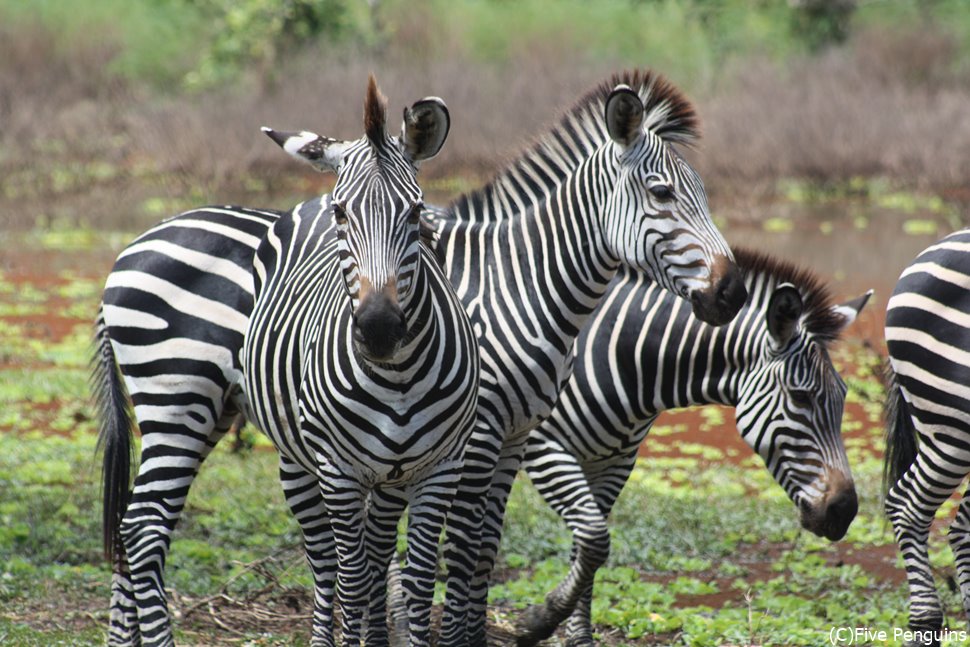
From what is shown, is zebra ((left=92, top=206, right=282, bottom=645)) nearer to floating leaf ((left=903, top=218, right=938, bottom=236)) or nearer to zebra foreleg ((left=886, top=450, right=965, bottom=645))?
zebra foreleg ((left=886, top=450, right=965, bottom=645))

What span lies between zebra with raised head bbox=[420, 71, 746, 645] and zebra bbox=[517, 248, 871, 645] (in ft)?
1.83

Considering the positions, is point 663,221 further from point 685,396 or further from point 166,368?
point 166,368

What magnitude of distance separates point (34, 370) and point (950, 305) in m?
8.99

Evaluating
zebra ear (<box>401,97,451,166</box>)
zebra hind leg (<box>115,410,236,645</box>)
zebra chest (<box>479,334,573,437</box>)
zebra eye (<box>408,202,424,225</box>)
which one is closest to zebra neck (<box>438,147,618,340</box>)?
zebra chest (<box>479,334,573,437</box>)

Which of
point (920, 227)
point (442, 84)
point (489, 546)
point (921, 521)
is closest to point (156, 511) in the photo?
point (489, 546)

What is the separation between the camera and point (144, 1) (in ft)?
112

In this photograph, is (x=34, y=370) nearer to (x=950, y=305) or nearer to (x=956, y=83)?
(x=950, y=305)

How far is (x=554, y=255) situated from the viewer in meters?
5.03

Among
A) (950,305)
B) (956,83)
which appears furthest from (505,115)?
(950,305)

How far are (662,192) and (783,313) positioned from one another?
3.34 feet

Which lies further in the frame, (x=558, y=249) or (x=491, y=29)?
(x=491, y=29)

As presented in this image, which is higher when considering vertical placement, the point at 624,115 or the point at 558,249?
the point at 624,115

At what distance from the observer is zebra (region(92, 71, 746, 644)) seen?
15.5ft

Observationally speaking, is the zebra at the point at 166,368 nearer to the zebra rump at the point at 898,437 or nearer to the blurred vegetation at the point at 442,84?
the zebra rump at the point at 898,437
